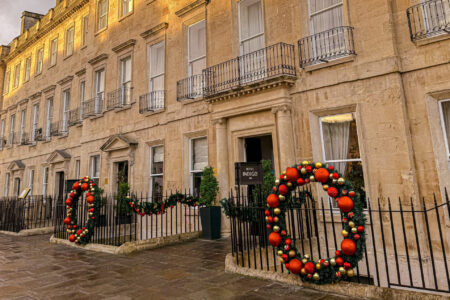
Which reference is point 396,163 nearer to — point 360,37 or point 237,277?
point 360,37

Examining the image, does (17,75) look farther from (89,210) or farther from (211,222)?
(211,222)

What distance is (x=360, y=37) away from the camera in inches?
300

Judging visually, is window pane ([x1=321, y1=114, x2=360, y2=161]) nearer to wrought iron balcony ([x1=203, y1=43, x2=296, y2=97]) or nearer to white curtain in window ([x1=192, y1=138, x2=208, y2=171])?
wrought iron balcony ([x1=203, y1=43, x2=296, y2=97])

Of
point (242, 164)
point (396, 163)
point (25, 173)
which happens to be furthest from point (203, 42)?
point (25, 173)

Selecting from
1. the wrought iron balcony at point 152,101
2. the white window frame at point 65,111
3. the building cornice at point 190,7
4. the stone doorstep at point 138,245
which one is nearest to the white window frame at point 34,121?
the white window frame at point 65,111

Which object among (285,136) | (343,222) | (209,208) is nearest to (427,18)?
(285,136)

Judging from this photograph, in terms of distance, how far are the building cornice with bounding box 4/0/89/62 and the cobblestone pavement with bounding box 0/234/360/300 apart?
15.9m

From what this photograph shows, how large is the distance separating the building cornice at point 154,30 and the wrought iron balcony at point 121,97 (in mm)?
2422

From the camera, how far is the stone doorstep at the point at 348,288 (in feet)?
11.4

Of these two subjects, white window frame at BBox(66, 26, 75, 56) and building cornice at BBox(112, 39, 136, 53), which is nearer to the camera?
building cornice at BBox(112, 39, 136, 53)

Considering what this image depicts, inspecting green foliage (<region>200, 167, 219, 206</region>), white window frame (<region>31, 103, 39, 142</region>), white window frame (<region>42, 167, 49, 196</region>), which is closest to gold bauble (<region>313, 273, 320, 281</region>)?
green foliage (<region>200, 167, 219, 206</region>)

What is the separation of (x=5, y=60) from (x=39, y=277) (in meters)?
27.2

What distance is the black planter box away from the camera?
887cm

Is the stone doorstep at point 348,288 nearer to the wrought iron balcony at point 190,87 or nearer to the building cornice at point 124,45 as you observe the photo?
the wrought iron balcony at point 190,87
